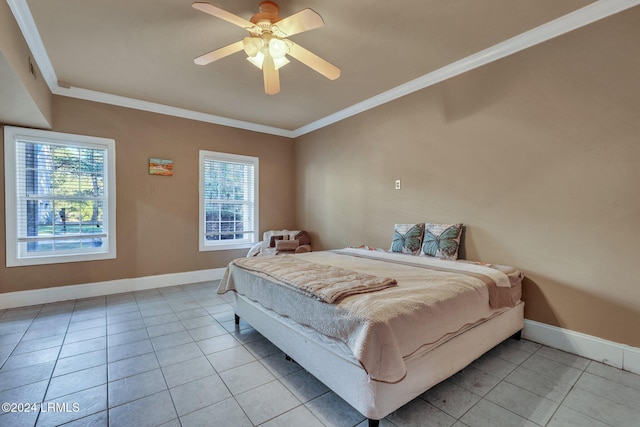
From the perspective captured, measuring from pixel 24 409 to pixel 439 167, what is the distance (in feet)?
12.8

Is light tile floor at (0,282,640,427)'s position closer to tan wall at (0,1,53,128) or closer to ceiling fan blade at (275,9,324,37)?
tan wall at (0,1,53,128)

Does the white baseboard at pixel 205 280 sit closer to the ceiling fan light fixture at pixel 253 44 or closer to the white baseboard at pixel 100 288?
the white baseboard at pixel 100 288

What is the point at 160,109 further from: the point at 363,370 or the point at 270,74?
the point at 363,370

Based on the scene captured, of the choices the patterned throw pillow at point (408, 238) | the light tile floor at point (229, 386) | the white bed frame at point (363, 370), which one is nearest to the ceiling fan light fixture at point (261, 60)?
the white bed frame at point (363, 370)

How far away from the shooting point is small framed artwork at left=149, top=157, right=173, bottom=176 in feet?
14.2

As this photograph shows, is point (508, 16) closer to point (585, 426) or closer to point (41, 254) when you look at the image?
point (585, 426)

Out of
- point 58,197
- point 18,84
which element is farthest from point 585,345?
point 58,197

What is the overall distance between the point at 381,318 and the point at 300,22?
6.26 feet

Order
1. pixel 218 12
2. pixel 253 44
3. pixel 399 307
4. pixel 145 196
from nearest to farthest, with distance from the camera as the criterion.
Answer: pixel 399 307, pixel 218 12, pixel 253 44, pixel 145 196

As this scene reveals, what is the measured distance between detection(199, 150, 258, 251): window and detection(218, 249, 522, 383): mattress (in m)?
2.36

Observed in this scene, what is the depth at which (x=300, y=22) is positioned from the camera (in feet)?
6.36

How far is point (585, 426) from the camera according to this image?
162 centimetres

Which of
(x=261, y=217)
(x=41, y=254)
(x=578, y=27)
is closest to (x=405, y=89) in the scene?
(x=578, y=27)

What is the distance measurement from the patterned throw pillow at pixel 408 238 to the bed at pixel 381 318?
0.50 m
